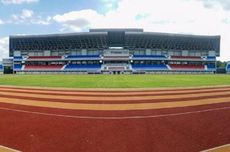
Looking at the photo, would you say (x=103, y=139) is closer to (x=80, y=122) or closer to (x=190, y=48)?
(x=80, y=122)

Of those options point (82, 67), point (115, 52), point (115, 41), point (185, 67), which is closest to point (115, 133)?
point (82, 67)

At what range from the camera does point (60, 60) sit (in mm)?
90375

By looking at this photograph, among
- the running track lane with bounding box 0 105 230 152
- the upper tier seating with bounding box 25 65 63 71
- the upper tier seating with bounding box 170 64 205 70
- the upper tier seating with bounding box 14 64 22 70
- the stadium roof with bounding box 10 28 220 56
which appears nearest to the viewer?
the running track lane with bounding box 0 105 230 152

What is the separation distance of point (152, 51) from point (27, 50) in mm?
46858

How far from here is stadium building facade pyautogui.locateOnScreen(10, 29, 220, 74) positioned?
281 ft

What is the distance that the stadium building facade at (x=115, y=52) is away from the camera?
Answer: 8556 centimetres

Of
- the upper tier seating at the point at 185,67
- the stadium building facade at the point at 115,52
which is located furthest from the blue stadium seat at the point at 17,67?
the upper tier seating at the point at 185,67

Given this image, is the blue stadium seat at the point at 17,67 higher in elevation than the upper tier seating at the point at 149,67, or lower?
lower

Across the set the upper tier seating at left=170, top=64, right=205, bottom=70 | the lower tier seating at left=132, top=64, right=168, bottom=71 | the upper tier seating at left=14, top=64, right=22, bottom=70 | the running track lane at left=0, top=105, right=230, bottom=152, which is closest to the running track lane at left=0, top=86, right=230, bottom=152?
the running track lane at left=0, top=105, right=230, bottom=152

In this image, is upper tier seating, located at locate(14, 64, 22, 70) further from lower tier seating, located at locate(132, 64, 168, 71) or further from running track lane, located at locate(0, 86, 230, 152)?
running track lane, located at locate(0, 86, 230, 152)

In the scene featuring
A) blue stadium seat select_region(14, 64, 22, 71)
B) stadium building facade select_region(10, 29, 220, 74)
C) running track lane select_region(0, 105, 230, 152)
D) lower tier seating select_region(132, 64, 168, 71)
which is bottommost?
running track lane select_region(0, 105, 230, 152)

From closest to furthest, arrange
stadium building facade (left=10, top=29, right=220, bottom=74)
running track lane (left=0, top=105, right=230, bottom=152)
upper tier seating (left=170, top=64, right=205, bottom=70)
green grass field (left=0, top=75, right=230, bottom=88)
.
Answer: running track lane (left=0, top=105, right=230, bottom=152) → green grass field (left=0, top=75, right=230, bottom=88) → stadium building facade (left=10, top=29, right=220, bottom=74) → upper tier seating (left=170, top=64, right=205, bottom=70)

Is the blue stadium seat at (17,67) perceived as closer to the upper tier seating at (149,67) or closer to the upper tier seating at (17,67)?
the upper tier seating at (17,67)

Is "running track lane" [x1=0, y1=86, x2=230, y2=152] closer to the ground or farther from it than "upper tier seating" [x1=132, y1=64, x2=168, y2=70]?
closer to the ground
